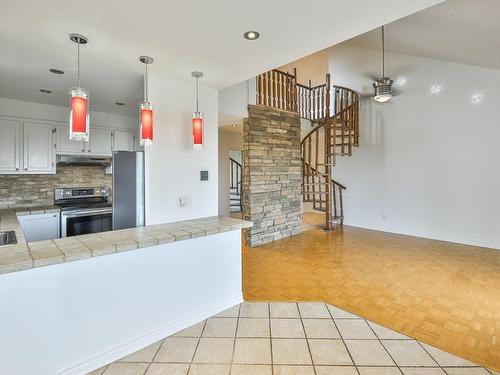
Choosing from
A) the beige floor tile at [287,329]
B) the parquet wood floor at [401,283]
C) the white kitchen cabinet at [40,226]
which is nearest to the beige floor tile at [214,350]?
the beige floor tile at [287,329]

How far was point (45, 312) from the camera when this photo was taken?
5.17 ft

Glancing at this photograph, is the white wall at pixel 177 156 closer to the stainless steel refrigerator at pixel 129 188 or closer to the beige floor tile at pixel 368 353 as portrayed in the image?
the stainless steel refrigerator at pixel 129 188

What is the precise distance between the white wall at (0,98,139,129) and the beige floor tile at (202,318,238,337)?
3475 mm

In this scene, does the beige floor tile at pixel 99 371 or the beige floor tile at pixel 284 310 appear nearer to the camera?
the beige floor tile at pixel 99 371

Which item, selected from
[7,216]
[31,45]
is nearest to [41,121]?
[7,216]

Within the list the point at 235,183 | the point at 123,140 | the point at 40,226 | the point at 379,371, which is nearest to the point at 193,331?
the point at 379,371

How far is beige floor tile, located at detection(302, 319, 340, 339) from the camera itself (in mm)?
2080

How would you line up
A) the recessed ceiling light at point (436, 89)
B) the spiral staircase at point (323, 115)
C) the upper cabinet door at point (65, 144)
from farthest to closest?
the spiral staircase at point (323, 115), the recessed ceiling light at point (436, 89), the upper cabinet door at point (65, 144)

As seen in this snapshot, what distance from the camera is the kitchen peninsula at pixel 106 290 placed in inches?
59.5

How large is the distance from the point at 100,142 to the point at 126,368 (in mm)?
3336

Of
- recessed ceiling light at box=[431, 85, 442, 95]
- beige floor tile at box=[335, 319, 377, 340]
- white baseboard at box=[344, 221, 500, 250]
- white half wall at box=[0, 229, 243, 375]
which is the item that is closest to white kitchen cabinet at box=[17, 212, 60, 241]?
white half wall at box=[0, 229, 243, 375]

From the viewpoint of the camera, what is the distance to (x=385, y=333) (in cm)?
211

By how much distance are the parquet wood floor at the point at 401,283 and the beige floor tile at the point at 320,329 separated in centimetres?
38

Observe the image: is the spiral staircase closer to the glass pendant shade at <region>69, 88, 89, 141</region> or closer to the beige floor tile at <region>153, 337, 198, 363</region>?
the glass pendant shade at <region>69, 88, 89, 141</region>
